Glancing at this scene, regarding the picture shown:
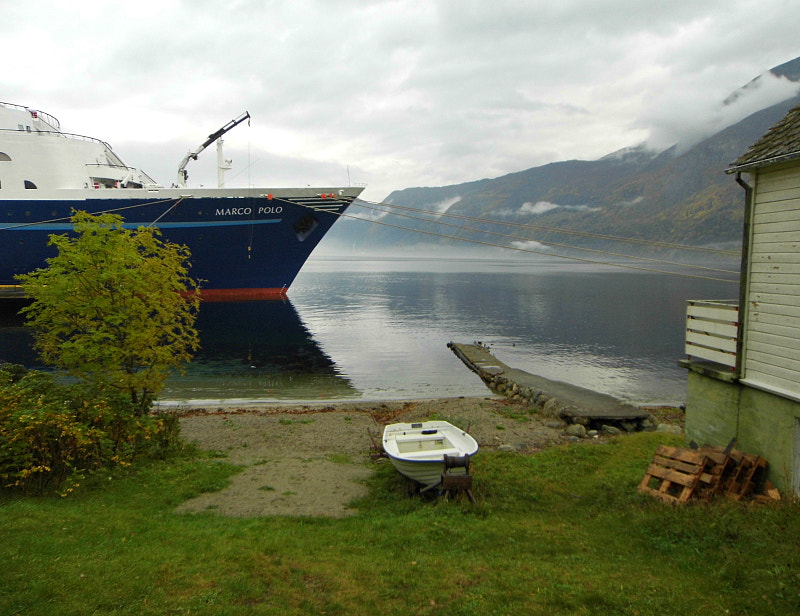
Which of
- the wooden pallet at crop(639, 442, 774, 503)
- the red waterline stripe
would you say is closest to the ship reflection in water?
the red waterline stripe

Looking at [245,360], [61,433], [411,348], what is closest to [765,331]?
[61,433]

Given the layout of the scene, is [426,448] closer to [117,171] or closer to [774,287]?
[774,287]

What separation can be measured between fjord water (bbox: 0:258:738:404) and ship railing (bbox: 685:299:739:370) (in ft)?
46.1

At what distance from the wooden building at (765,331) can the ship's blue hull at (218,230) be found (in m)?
31.0

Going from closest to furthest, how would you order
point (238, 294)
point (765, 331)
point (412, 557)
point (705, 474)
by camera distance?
point (412, 557)
point (705, 474)
point (765, 331)
point (238, 294)

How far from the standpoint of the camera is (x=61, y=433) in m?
8.89

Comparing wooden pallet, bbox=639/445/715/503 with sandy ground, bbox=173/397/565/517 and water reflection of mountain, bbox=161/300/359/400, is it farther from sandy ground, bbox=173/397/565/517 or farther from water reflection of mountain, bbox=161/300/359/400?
water reflection of mountain, bbox=161/300/359/400

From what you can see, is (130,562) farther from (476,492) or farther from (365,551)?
(476,492)

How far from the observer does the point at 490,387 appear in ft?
85.8

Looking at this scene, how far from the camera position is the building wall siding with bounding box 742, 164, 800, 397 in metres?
8.26

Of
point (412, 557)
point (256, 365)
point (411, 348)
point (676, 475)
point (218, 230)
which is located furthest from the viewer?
point (218, 230)

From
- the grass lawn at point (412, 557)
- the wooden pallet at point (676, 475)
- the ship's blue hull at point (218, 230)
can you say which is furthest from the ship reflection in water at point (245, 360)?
the wooden pallet at point (676, 475)

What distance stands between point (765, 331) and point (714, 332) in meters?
1.21

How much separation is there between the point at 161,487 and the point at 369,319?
4175 cm
